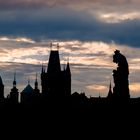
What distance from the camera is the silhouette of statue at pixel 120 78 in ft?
167

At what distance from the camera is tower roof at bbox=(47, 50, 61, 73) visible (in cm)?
16700

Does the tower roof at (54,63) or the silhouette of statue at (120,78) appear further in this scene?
the tower roof at (54,63)

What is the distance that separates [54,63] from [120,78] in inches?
4624

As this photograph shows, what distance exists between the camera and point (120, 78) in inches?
2025

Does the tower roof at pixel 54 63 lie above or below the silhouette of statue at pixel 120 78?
above

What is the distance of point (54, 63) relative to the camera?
168 m

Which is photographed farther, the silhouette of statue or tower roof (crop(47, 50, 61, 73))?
tower roof (crop(47, 50, 61, 73))

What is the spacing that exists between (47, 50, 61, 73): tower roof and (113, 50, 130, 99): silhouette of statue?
369 ft

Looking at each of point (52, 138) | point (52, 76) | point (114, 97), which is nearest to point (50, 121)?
point (52, 138)

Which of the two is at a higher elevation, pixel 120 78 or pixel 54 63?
pixel 54 63

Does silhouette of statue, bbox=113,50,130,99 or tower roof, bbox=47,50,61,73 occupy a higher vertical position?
tower roof, bbox=47,50,61,73

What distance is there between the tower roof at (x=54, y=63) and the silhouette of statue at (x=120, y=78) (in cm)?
11248

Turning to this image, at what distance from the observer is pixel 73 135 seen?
2192 inches

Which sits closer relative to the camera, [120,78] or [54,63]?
[120,78]
